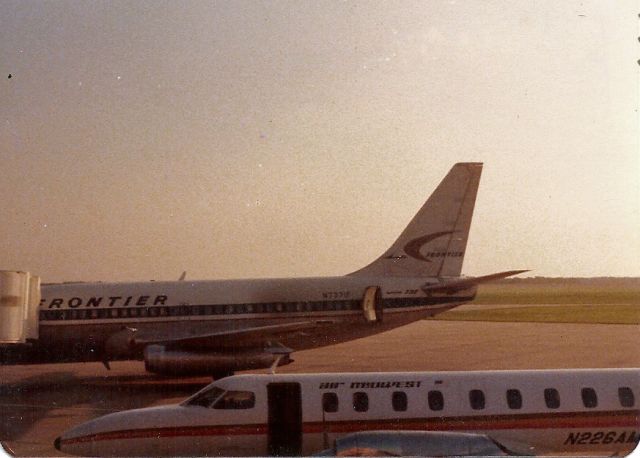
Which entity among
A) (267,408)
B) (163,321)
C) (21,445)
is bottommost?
(21,445)

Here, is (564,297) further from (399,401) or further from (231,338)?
(399,401)

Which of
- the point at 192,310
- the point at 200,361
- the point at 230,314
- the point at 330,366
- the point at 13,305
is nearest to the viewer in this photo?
the point at 13,305

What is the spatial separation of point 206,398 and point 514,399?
5.11 meters

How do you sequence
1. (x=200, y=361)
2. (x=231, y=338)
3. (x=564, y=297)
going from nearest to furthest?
(x=200, y=361) → (x=231, y=338) → (x=564, y=297)

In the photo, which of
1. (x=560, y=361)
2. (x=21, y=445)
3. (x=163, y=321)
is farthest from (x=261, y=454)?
(x=560, y=361)

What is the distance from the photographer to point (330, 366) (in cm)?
2798

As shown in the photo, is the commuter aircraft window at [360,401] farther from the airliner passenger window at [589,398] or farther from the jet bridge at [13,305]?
the jet bridge at [13,305]

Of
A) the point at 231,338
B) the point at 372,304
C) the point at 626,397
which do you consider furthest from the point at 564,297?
the point at 626,397

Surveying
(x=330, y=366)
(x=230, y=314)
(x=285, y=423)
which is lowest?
(x=330, y=366)

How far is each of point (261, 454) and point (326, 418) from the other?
120cm

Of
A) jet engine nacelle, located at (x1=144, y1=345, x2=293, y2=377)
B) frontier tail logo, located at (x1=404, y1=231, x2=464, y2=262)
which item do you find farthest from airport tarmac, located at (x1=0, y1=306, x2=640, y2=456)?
frontier tail logo, located at (x1=404, y1=231, x2=464, y2=262)

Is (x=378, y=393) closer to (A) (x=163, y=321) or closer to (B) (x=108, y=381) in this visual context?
(A) (x=163, y=321)

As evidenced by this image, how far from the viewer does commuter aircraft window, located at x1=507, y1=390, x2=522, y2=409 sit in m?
11.4

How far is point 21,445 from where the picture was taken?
14.8 meters
